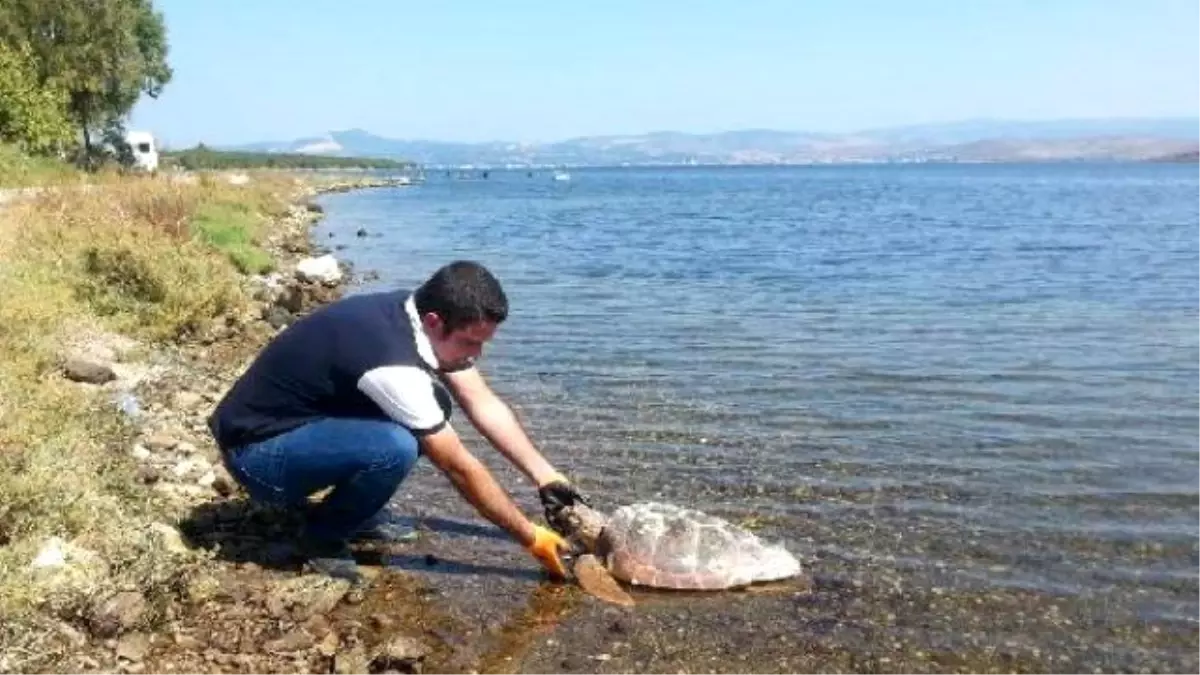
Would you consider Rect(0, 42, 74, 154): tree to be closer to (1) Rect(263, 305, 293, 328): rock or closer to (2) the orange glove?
(1) Rect(263, 305, 293, 328): rock

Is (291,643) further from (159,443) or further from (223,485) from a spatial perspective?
(159,443)

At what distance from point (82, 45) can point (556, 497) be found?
43.7 metres

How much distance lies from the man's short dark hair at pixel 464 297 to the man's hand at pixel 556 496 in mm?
1377

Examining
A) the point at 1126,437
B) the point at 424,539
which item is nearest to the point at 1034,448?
the point at 1126,437

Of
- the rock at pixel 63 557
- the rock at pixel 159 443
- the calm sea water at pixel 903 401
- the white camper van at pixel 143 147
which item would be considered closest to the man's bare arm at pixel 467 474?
the rock at pixel 63 557

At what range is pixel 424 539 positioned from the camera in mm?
7023

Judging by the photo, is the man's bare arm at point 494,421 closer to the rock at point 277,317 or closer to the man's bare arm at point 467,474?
the man's bare arm at point 467,474

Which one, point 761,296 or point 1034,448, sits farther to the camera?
point 761,296

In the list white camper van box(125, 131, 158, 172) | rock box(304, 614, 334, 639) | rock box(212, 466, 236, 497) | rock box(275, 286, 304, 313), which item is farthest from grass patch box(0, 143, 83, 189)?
white camper van box(125, 131, 158, 172)

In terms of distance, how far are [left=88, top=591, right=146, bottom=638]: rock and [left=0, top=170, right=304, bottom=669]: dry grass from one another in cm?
9

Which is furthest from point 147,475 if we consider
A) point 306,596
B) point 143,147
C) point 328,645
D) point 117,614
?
point 143,147

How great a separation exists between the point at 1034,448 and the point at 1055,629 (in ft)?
11.4

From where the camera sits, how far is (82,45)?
143 feet

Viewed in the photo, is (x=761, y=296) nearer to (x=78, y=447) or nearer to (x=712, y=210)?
(x=78, y=447)
